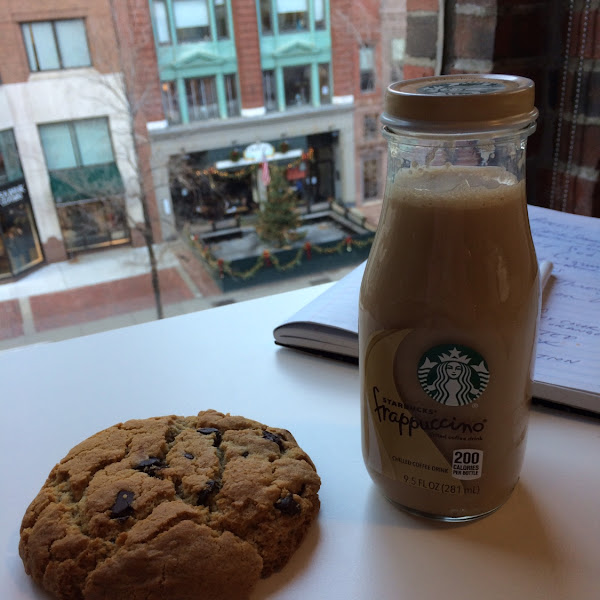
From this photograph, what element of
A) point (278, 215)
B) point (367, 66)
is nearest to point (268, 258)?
point (278, 215)

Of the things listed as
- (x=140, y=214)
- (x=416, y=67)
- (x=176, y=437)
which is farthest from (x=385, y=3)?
(x=176, y=437)

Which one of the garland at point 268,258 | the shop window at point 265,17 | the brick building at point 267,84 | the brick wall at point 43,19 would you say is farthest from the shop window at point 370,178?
the brick wall at point 43,19

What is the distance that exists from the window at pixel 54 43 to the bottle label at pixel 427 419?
3.36 feet

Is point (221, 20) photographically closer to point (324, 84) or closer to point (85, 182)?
point (324, 84)

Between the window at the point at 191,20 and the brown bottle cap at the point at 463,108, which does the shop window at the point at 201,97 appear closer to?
the window at the point at 191,20

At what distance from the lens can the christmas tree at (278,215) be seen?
1.45 meters

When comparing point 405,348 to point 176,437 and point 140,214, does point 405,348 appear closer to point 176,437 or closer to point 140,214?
point 176,437

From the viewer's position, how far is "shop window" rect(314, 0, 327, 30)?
Answer: 1.29 meters

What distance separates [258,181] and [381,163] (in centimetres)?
28

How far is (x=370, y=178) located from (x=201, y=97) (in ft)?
1.34

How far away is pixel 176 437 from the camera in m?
0.52

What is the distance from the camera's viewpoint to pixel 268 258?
4.85 feet

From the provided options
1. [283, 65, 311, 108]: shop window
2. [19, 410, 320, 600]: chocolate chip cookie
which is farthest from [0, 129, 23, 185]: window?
[19, 410, 320, 600]: chocolate chip cookie

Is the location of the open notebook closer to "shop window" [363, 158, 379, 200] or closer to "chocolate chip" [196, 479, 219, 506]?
"chocolate chip" [196, 479, 219, 506]
